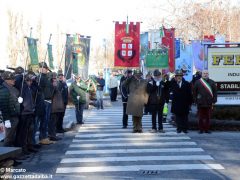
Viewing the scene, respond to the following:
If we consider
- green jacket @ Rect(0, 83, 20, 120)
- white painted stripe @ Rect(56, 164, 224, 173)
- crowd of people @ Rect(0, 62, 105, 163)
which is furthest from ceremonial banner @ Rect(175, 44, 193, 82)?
→ green jacket @ Rect(0, 83, 20, 120)

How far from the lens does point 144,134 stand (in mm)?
15078

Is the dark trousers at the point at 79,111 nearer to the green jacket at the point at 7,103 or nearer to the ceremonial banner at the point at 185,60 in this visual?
the green jacket at the point at 7,103

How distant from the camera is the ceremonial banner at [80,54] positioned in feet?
77.8

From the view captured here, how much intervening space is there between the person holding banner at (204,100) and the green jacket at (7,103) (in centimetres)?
659

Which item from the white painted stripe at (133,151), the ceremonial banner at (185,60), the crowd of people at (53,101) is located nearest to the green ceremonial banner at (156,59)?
the ceremonial banner at (185,60)

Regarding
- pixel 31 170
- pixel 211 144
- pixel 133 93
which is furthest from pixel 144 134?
pixel 31 170

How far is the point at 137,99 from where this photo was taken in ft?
51.0

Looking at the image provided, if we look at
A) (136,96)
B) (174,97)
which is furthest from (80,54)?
(174,97)

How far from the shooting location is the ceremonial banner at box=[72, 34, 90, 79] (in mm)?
23702

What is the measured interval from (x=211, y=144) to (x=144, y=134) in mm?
2674

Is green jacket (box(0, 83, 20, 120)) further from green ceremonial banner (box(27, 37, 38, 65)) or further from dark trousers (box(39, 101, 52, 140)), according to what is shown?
green ceremonial banner (box(27, 37, 38, 65))

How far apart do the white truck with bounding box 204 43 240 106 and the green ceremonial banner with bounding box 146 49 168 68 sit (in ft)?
26.0

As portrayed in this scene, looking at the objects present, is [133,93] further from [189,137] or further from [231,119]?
[231,119]

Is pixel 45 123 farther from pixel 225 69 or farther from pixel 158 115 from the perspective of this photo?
pixel 225 69
